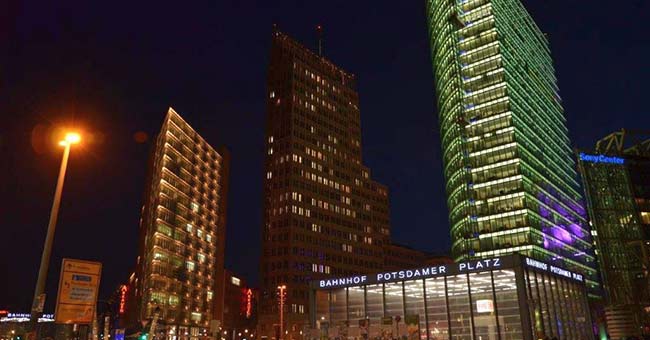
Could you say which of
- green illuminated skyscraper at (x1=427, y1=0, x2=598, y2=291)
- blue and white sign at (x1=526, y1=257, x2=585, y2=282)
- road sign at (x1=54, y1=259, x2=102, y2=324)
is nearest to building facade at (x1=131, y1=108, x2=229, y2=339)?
green illuminated skyscraper at (x1=427, y1=0, x2=598, y2=291)

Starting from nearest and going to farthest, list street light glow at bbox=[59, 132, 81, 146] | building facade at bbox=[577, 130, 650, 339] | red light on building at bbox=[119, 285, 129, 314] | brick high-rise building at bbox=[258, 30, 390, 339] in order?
street light glow at bbox=[59, 132, 81, 146] < building facade at bbox=[577, 130, 650, 339] < red light on building at bbox=[119, 285, 129, 314] < brick high-rise building at bbox=[258, 30, 390, 339]

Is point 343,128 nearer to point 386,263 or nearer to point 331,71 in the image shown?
point 331,71

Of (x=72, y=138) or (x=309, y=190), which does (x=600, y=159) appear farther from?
(x=309, y=190)

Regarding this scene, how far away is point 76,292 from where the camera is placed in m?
14.2

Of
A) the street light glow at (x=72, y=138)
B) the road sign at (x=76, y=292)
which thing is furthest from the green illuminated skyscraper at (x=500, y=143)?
the road sign at (x=76, y=292)

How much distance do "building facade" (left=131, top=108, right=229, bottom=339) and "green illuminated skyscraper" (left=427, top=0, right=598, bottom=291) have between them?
63725mm

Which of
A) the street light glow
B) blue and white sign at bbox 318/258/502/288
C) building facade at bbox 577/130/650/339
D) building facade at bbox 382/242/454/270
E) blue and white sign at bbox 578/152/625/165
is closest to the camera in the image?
the street light glow

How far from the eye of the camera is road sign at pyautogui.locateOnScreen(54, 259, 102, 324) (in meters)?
13.9

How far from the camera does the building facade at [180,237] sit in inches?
4306

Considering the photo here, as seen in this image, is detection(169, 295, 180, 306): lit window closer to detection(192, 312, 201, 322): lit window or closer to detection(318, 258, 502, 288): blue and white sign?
detection(192, 312, 201, 322): lit window

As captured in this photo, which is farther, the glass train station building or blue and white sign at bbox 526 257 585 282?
blue and white sign at bbox 526 257 585 282

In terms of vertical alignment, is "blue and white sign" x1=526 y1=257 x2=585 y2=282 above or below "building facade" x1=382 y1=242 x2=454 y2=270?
below

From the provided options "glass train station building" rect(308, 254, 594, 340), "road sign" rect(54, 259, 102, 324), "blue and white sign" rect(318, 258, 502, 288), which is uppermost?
"blue and white sign" rect(318, 258, 502, 288)

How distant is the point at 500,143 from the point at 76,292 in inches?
4709
